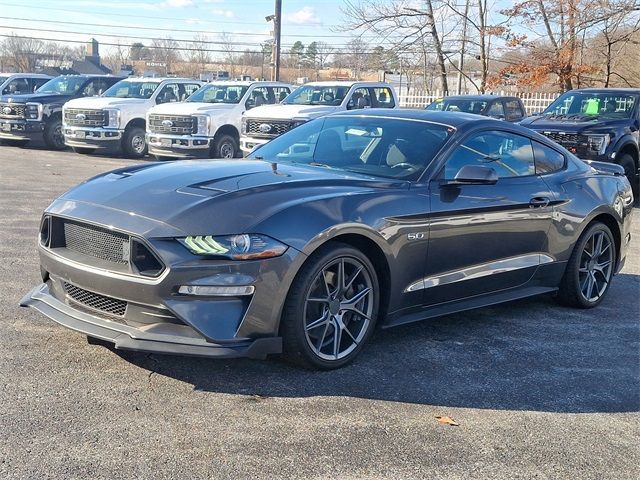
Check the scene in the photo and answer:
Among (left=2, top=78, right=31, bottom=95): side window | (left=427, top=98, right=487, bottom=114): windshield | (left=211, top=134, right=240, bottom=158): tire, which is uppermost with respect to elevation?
(left=2, top=78, right=31, bottom=95): side window

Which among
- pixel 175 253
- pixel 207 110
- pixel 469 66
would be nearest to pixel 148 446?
pixel 175 253

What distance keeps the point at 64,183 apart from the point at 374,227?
9506 mm

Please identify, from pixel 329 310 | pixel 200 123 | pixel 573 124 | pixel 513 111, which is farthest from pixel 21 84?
pixel 329 310

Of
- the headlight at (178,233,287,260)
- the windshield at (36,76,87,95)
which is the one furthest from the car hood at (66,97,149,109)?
the headlight at (178,233,287,260)

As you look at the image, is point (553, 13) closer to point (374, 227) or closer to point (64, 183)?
point (64, 183)

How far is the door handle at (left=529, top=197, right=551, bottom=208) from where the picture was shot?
5.59 metres

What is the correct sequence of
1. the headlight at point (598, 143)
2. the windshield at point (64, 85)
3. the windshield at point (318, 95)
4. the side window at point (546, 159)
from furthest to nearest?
the windshield at point (64, 85) → the windshield at point (318, 95) → the headlight at point (598, 143) → the side window at point (546, 159)

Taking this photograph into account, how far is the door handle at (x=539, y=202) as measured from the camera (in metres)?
5.59

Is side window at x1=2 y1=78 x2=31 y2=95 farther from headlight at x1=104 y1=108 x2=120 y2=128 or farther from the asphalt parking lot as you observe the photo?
the asphalt parking lot

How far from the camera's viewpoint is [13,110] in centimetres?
1944

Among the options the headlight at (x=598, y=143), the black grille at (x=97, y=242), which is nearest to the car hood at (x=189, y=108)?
the headlight at (x=598, y=143)

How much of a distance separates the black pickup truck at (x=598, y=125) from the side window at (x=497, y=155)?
22.8 feet

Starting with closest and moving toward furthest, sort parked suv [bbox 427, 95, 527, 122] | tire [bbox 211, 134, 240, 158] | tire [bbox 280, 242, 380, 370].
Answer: tire [bbox 280, 242, 380, 370], parked suv [bbox 427, 95, 527, 122], tire [bbox 211, 134, 240, 158]

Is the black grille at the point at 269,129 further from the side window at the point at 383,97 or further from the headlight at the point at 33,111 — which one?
the headlight at the point at 33,111
